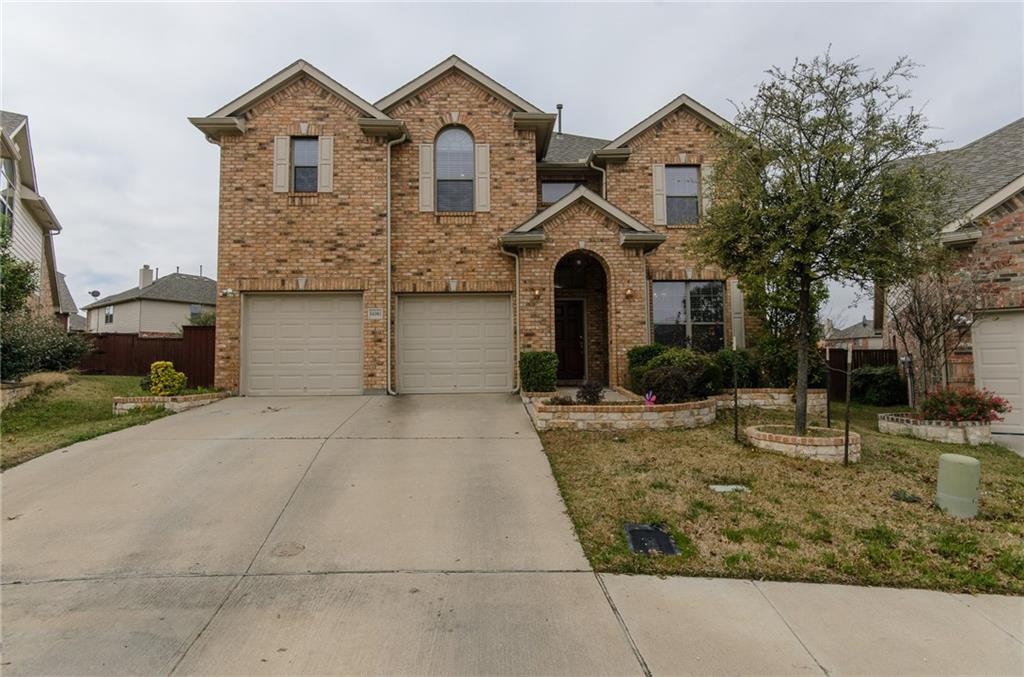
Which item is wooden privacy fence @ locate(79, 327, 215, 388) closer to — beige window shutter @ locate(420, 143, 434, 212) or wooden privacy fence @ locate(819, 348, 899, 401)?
beige window shutter @ locate(420, 143, 434, 212)

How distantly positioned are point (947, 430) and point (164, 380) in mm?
14075

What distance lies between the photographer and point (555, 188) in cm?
1395

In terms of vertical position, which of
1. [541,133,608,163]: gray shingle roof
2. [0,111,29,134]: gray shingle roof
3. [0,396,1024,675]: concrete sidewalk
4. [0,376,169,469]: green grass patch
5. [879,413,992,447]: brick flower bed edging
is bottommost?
[0,396,1024,675]: concrete sidewalk

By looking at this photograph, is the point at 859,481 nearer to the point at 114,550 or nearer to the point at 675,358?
the point at 675,358

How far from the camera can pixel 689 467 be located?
623 centimetres

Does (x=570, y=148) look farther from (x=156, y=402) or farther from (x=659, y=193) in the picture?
(x=156, y=402)

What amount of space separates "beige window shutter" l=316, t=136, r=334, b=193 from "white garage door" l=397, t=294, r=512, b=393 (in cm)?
304

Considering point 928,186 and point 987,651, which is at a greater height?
point 928,186

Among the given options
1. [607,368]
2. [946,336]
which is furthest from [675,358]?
[946,336]

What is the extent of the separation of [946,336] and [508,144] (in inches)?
389

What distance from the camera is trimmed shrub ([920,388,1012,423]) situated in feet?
28.5

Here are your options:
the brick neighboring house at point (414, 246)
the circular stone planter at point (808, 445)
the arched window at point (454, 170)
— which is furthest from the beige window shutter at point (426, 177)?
the circular stone planter at point (808, 445)

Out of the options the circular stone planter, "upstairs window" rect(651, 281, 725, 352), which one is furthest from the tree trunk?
"upstairs window" rect(651, 281, 725, 352)

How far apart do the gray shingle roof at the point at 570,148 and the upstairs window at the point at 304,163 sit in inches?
228
